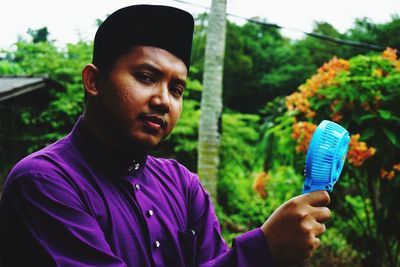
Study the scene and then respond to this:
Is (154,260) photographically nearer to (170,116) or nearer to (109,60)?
(170,116)

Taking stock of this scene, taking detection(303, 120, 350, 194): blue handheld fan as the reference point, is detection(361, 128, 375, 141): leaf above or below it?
below

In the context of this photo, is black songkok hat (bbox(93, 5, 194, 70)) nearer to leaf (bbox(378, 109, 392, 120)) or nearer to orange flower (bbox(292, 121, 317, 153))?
orange flower (bbox(292, 121, 317, 153))

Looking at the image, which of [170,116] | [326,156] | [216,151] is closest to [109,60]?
[170,116]

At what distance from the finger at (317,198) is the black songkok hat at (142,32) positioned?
0.75 metres

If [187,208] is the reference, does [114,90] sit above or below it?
above

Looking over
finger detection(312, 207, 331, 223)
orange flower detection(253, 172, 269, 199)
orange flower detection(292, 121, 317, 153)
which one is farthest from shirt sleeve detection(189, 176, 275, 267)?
orange flower detection(253, 172, 269, 199)

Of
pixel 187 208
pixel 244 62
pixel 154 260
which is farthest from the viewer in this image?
pixel 244 62

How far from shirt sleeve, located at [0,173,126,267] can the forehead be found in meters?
0.48

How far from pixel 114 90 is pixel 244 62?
2287 centimetres

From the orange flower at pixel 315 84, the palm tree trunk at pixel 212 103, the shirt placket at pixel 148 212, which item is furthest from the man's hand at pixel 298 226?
the palm tree trunk at pixel 212 103

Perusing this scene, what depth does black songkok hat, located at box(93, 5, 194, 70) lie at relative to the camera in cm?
162

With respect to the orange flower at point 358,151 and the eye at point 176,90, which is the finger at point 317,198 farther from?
the orange flower at point 358,151

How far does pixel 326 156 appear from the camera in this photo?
138 centimetres

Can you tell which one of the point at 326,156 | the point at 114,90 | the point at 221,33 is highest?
the point at 221,33
